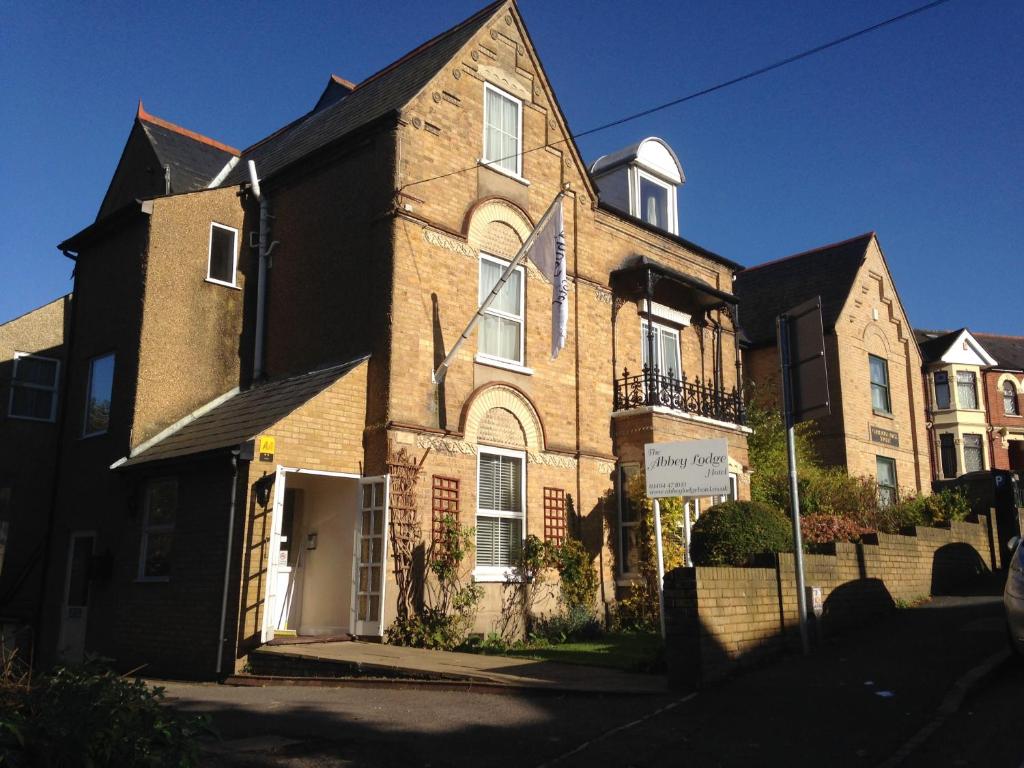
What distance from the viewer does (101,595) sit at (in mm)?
15227

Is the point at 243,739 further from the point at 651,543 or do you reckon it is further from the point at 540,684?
the point at 651,543

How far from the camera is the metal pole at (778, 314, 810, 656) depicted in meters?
10.9

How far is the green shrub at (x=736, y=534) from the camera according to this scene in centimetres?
1303

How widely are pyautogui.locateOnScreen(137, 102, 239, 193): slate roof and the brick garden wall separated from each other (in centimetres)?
1342

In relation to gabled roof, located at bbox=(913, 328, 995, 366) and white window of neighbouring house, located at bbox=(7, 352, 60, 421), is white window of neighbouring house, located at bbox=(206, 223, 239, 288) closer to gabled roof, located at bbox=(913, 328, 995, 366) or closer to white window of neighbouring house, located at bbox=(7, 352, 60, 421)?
white window of neighbouring house, located at bbox=(7, 352, 60, 421)

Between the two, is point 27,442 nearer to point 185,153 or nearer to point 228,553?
point 185,153

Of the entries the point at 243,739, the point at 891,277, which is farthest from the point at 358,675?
the point at 891,277

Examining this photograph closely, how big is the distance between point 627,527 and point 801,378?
665 centimetres

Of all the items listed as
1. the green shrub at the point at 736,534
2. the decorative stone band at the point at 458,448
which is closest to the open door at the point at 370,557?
the decorative stone band at the point at 458,448

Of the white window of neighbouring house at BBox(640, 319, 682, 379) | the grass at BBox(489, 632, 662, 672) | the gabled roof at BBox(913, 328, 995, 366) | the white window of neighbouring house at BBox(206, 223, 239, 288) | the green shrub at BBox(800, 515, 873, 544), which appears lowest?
the grass at BBox(489, 632, 662, 672)

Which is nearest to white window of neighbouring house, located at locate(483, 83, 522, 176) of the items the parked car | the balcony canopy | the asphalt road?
the balcony canopy

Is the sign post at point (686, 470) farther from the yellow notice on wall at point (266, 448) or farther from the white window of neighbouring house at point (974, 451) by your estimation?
the white window of neighbouring house at point (974, 451)

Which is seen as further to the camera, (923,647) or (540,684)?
(923,647)

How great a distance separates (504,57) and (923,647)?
12.6m
